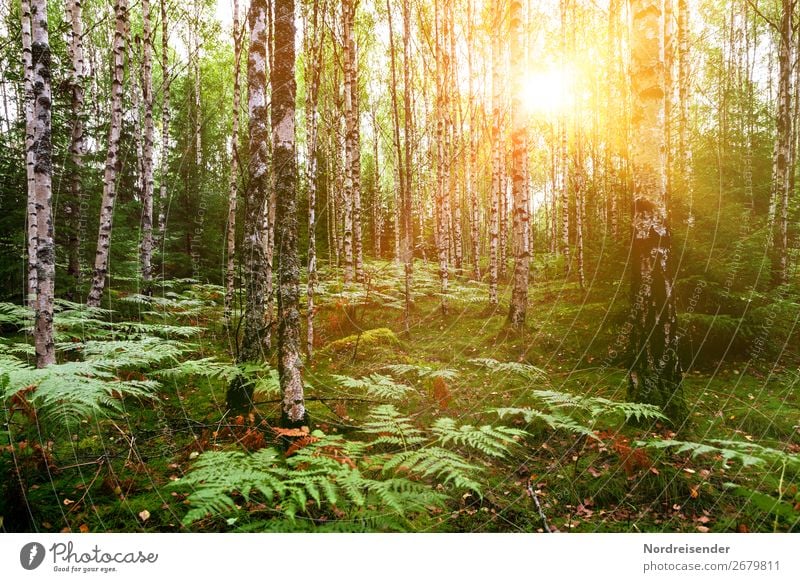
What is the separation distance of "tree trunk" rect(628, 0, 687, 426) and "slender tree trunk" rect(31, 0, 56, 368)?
548 cm

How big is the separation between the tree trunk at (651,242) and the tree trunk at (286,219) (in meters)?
2.97

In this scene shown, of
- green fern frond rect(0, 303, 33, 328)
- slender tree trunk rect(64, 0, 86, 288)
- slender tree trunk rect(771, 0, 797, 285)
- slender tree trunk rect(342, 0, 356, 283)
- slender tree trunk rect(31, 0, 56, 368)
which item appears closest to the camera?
slender tree trunk rect(31, 0, 56, 368)

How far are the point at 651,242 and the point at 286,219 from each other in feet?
10.3

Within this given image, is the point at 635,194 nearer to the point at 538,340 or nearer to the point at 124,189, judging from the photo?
the point at 538,340

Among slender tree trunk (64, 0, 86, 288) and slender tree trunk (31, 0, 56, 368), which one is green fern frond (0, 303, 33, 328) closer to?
slender tree trunk (31, 0, 56, 368)

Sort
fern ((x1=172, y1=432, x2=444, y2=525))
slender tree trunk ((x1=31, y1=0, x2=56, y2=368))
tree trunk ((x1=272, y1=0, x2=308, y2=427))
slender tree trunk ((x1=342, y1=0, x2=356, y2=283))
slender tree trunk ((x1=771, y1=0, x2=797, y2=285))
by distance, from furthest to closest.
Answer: slender tree trunk ((x1=342, y1=0, x2=356, y2=283)) < slender tree trunk ((x1=771, y1=0, x2=797, y2=285)) < slender tree trunk ((x1=31, y1=0, x2=56, y2=368)) < tree trunk ((x1=272, y1=0, x2=308, y2=427)) < fern ((x1=172, y1=432, x2=444, y2=525))

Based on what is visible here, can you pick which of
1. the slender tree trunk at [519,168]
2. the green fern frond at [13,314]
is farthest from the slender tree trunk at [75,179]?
the slender tree trunk at [519,168]

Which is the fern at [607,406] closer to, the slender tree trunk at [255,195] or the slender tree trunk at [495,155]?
the slender tree trunk at [255,195]

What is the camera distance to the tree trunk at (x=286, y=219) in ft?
8.59

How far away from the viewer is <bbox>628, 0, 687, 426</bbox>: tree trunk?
10.2 ft

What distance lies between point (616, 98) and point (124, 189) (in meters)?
18.5

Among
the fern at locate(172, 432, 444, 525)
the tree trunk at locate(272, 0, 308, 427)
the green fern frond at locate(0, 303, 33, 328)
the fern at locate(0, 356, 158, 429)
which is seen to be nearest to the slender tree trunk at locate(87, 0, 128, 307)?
the green fern frond at locate(0, 303, 33, 328)

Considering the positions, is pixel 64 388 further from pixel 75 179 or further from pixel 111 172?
pixel 75 179
